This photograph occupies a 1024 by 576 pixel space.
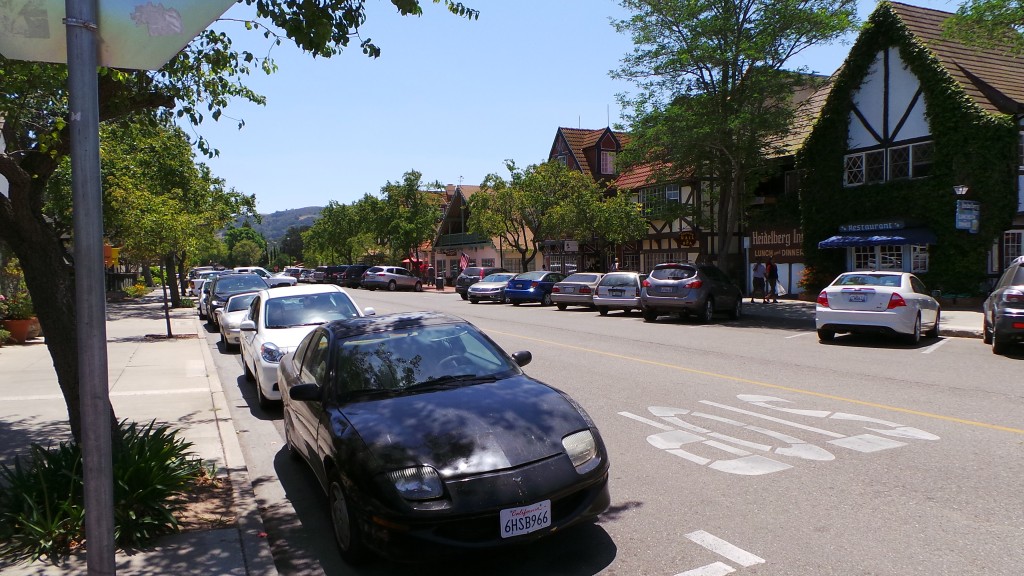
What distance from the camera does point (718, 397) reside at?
8.64 metres

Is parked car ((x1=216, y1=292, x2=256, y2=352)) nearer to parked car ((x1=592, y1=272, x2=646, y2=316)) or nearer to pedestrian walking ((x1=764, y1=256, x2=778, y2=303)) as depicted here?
parked car ((x1=592, y1=272, x2=646, y2=316))

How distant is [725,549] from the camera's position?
4.26 m

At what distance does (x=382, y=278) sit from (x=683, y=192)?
2243 centimetres

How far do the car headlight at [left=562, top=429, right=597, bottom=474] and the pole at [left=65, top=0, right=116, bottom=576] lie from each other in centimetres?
248

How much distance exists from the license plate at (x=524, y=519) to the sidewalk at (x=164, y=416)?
4.88ft

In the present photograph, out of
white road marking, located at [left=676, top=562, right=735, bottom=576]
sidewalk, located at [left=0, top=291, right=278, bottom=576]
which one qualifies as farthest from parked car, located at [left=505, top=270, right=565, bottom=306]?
white road marking, located at [left=676, top=562, right=735, bottom=576]

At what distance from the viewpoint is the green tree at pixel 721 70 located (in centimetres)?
2223

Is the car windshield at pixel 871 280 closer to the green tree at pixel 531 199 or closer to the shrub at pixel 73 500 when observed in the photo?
the shrub at pixel 73 500

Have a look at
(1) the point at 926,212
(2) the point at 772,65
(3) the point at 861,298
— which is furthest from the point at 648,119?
(3) the point at 861,298

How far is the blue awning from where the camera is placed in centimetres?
2306

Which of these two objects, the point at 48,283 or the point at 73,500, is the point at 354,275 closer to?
the point at 48,283

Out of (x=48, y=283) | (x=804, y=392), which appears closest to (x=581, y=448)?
(x=48, y=283)

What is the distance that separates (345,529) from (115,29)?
9.73 feet

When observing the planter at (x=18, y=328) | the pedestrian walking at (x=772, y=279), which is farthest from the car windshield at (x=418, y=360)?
the pedestrian walking at (x=772, y=279)
